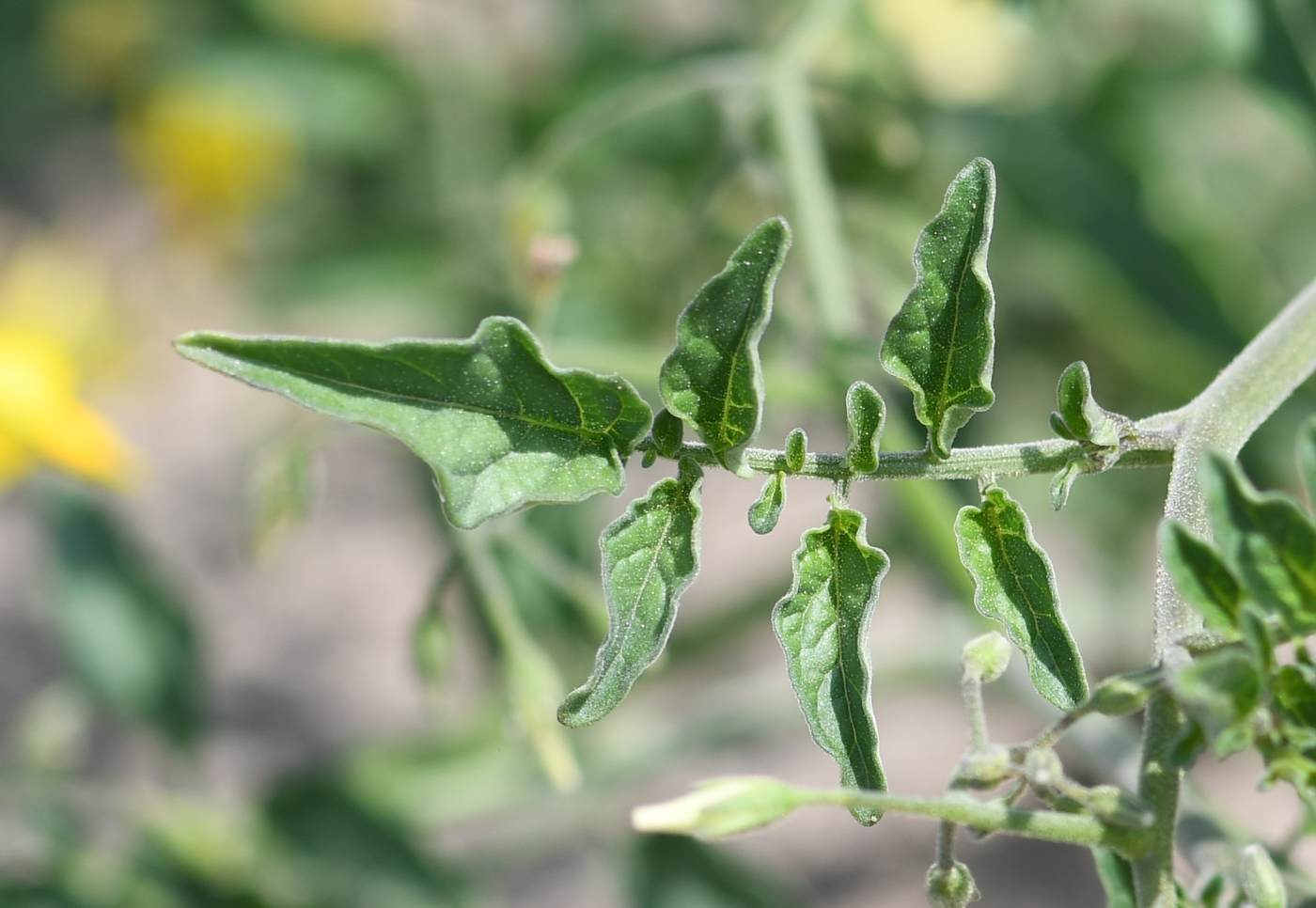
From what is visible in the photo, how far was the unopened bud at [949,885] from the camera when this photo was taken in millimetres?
493

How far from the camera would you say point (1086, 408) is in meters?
0.54

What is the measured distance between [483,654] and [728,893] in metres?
0.37

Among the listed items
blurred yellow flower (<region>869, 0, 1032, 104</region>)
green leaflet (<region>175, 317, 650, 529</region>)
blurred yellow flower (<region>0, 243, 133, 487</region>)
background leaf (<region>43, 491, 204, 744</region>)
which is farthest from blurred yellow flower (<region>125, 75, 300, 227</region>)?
green leaflet (<region>175, 317, 650, 529</region>)

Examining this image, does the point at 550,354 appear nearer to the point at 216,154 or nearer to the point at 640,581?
the point at 640,581

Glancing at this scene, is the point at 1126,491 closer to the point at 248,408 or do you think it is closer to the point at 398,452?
the point at 398,452

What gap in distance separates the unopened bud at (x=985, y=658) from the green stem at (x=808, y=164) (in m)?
0.47

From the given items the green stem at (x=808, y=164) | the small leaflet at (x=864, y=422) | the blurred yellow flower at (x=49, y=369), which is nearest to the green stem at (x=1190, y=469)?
the small leaflet at (x=864, y=422)

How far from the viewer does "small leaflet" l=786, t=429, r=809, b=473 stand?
532mm

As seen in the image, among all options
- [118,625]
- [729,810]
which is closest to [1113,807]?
[729,810]

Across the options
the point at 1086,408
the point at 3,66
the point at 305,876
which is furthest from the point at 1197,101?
Answer: the point at 3,66

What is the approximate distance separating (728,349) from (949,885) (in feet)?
0.73

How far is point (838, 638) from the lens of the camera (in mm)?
536

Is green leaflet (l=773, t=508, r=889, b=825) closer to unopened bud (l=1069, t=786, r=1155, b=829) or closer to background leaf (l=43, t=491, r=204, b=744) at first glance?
unopened bud (l=1069, t=786, r=1155, b=829)

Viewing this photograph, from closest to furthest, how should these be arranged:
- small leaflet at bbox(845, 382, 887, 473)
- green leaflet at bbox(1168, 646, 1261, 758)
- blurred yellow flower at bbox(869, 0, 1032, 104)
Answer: green leaflet at bbox(1168, 646, 1261, 758), small leaflet at bbox(845, 382, 887, 473), blurred yellow flower at bbox(869, 0, 1032, 104)
